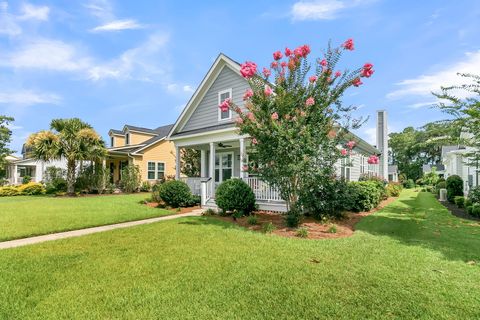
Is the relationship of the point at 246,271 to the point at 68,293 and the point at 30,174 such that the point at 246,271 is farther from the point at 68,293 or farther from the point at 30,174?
the point at 30,174

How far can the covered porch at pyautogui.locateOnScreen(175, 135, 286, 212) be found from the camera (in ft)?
34.0

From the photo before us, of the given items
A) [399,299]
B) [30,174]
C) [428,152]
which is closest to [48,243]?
→ [399,299]

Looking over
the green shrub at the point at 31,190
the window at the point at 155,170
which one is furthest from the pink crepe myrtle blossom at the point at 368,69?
the green shrub at the point at 31,190

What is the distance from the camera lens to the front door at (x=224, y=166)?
14844 mm

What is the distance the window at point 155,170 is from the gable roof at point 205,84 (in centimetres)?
951

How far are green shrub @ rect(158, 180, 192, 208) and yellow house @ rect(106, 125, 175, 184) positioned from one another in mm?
10069

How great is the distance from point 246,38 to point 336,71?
4.67 meters

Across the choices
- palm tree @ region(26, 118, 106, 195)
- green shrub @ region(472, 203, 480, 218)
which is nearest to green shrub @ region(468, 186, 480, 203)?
green shrub @ region(472, 203, 480, 218)

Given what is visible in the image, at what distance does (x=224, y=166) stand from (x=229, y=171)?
1.50 feet

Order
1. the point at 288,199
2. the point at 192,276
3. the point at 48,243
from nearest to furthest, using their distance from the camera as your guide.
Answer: the point at 192,276
the point at 48,243
the point at 288,199

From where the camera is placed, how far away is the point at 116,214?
10.0 metres

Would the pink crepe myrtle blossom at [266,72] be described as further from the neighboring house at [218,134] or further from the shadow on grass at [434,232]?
the shadow on grass at [434,232]

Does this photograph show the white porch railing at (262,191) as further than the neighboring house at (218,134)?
No

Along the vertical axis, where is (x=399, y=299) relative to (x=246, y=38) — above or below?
below
